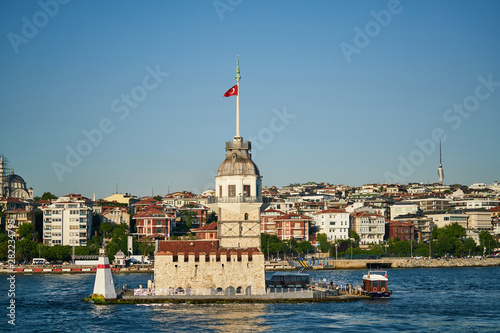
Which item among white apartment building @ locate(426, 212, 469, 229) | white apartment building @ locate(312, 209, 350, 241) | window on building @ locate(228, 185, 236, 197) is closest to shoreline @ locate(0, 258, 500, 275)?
white apartment building @ locate(312, 209, 350, 241)

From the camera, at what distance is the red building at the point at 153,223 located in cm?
12525

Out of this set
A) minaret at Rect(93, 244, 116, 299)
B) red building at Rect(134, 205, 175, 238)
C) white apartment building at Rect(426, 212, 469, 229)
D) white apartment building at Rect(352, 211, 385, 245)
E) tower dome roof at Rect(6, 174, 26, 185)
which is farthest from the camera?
tower dome roof at Rect(6, 174, 26, 185)

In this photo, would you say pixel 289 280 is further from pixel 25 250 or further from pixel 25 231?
pixel 25 231

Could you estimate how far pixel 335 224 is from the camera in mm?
140375

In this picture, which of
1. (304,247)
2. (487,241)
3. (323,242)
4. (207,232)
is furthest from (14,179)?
(487,241)

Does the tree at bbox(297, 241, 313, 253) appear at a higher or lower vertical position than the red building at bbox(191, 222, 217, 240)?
lower

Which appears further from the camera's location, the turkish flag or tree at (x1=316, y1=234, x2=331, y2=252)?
tree at (x1=316, y1=234, x2=331, y2=252)

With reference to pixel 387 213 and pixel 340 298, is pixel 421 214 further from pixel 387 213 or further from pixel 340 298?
pixel 340 298

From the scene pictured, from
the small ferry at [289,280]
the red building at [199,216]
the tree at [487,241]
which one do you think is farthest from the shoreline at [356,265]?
the small ferry at [289,280]

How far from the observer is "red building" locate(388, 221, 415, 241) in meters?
142

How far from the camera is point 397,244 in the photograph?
13025cm

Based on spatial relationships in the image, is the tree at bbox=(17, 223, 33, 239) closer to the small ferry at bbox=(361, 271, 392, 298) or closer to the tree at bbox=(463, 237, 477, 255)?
the tree at bbox=(463, 237, 477, 255)

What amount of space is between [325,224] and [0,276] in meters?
62.1

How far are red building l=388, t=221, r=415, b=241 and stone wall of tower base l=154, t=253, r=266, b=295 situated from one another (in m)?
92.3
